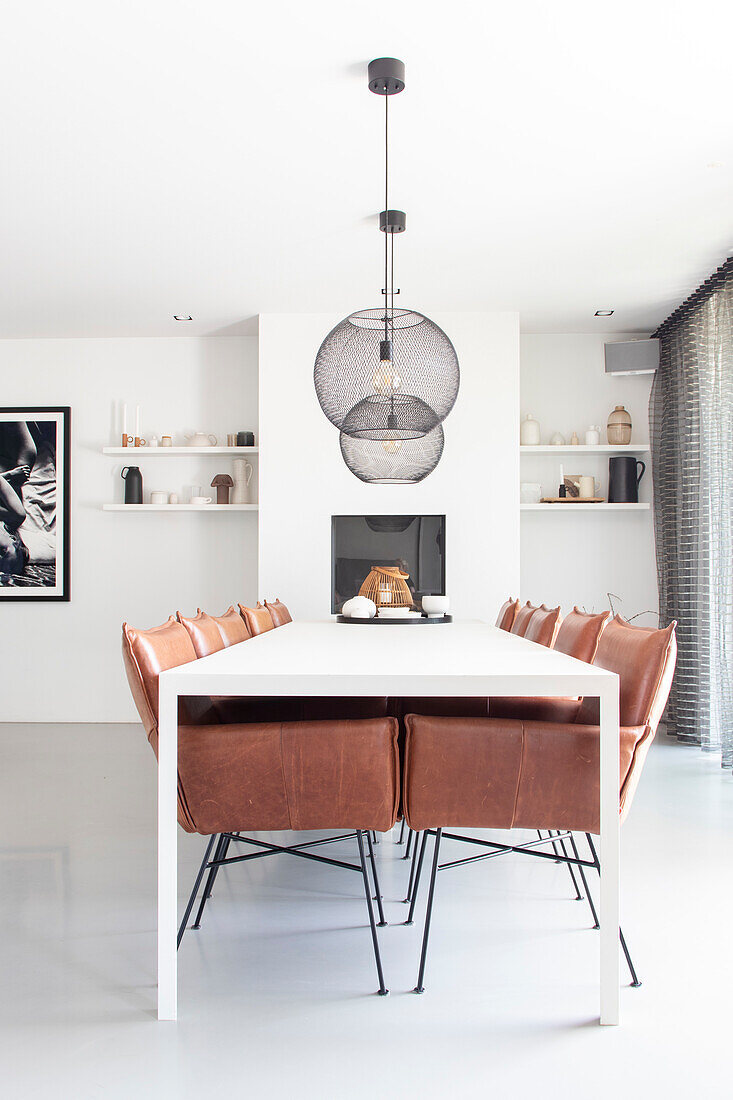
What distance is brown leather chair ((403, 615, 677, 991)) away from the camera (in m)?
1.93

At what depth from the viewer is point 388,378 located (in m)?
2.96

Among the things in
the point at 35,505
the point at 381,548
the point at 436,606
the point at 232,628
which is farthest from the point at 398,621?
the point at 35,505

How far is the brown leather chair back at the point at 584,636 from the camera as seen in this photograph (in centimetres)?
232

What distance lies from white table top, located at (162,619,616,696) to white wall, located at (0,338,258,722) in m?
3.68

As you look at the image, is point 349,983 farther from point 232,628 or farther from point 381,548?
point 381,548

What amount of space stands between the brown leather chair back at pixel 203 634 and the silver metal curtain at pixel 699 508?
291 centimetres

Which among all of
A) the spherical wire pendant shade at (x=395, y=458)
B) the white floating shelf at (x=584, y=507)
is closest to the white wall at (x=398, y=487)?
the white floating shelf at (x=584, y=507)

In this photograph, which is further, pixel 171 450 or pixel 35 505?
pixel 35 505

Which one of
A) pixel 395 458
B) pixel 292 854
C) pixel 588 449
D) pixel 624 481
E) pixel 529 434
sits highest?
pixel 529 434

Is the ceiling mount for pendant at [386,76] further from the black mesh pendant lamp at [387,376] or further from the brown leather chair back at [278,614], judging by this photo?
the brown leather chair back at [278,614]

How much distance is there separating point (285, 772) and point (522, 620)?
1.70m

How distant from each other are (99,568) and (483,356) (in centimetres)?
308

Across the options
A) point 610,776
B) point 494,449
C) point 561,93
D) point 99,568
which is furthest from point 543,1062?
point 99,568

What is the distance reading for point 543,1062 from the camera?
170 cm
